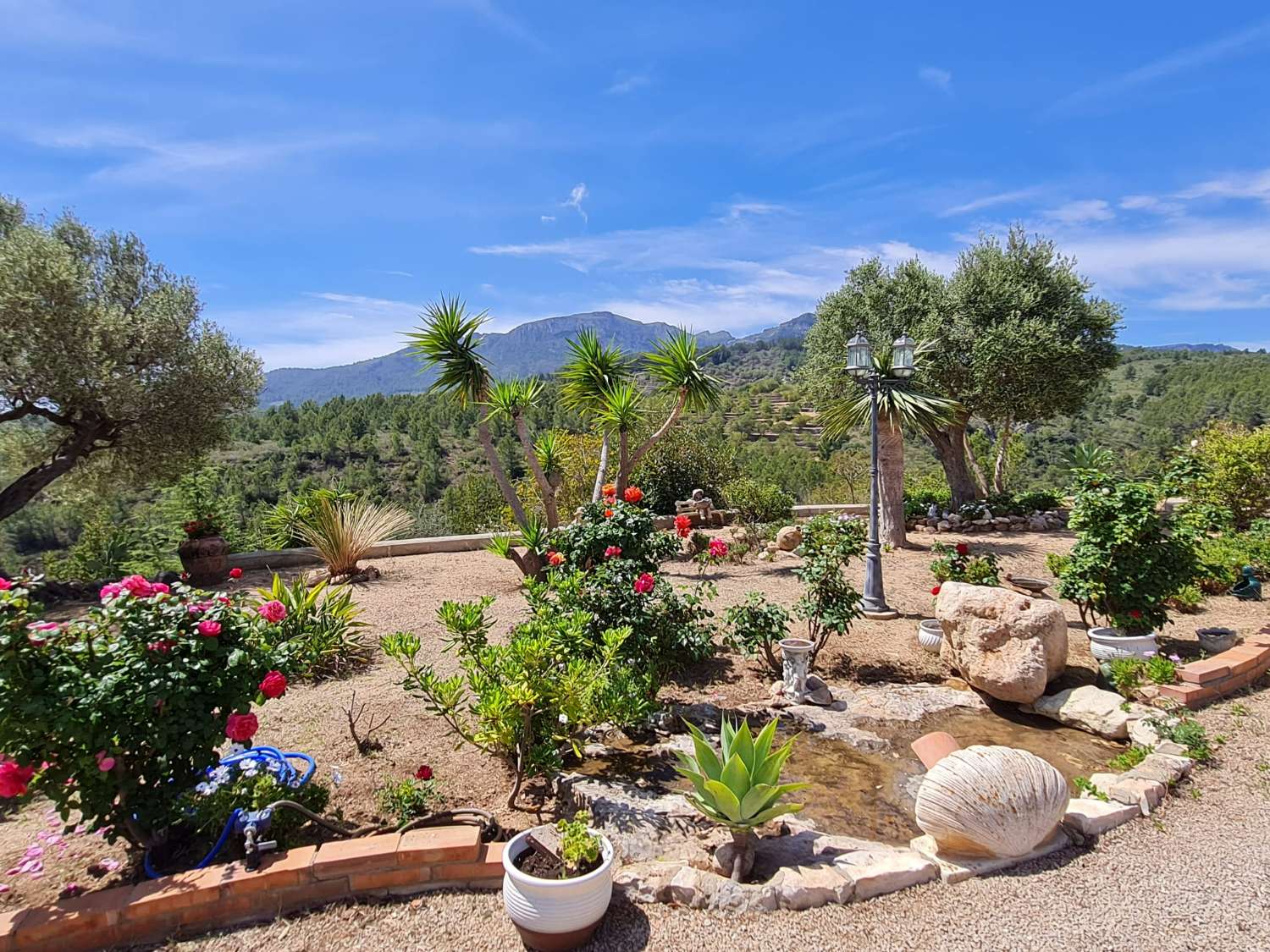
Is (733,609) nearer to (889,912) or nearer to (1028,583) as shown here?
(889,912)

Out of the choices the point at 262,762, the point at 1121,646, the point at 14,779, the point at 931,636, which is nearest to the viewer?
the point at 14,779

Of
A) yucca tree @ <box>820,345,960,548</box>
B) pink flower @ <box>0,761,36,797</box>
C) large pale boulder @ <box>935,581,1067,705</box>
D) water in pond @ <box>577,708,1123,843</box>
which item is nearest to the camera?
pink flower @ <box>0,761,36,797</box>

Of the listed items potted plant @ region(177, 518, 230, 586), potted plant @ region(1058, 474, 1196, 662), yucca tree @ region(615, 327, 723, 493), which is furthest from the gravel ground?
yucca tree @ region(615, 327, 723, 493)

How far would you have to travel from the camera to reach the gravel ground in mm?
2396

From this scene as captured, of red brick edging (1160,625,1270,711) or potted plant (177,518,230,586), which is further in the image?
potted plant (177,518,230,586)

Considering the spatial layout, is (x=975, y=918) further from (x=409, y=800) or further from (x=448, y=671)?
(x=448, y=671)

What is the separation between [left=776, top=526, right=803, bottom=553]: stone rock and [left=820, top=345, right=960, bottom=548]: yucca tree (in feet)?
4.22

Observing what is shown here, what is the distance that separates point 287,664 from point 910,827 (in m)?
3.31

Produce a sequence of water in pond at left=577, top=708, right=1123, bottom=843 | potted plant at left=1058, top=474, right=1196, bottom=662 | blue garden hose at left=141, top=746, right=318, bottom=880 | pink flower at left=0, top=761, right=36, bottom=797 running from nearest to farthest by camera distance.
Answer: pink flower at left=0, top=761, right=36, bottom=797, blue garden hose at left=141, top=746, right=318, bottom=880, water in pond at left=577, top=708, right=1123, bottom=843, potted plant at left=1058, top=474, right=1196, bottom=662

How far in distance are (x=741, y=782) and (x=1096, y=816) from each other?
5.84ft

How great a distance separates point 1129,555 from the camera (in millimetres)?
5191

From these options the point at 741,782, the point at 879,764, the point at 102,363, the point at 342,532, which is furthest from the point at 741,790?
the point at 102,363

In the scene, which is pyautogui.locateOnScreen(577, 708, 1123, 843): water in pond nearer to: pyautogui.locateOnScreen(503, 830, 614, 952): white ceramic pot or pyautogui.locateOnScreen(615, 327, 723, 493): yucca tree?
pyautogui.locateOnScreen(503, 830, 614, 952): white ceramic pot

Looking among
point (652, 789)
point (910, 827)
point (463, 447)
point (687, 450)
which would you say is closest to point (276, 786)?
point (652, 789)
